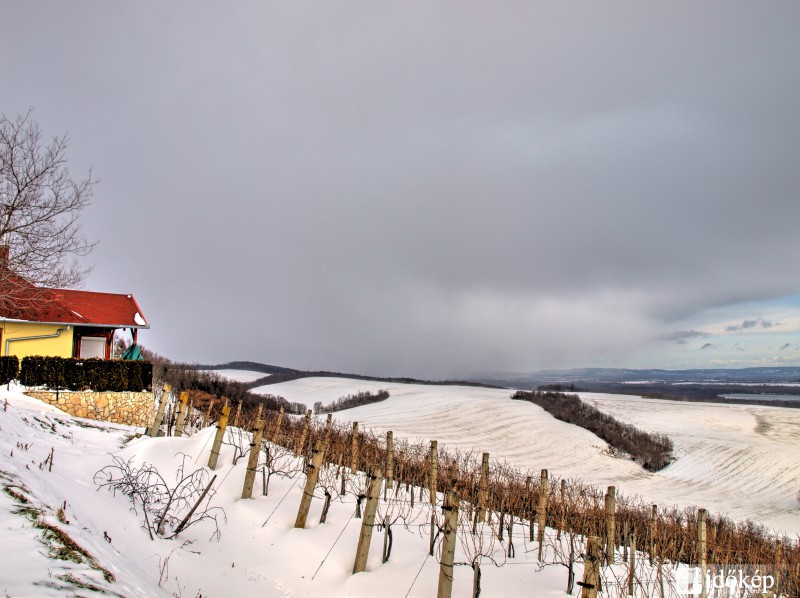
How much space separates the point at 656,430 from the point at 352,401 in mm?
41573

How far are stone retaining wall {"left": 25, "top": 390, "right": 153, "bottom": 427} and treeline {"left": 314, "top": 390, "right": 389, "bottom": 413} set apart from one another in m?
45.9

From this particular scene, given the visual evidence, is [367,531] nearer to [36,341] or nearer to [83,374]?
[83,374]

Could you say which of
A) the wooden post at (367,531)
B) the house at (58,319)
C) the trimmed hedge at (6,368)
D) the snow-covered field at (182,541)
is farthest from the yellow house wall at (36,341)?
the wooden post at (367,531)

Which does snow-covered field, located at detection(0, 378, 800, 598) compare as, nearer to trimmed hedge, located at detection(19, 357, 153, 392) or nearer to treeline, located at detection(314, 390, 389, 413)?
trimmed hedge, located at detection(19, 357, 153, 392)

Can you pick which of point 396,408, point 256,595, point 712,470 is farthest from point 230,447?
point 396,408

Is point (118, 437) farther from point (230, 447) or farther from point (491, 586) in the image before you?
point (491, 586)

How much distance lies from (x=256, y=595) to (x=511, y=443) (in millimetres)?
44660

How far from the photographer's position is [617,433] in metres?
53.7

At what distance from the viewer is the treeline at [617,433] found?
149ft

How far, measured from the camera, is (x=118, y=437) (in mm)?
14000

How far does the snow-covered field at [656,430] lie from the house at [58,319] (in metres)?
28.3

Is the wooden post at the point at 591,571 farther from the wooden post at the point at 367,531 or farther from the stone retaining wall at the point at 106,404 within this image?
the stone retaining wall at the point at 106,404

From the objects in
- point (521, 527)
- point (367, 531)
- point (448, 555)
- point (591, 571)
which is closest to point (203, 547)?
point (367, 531)

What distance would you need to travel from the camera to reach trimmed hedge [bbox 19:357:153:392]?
1833 centimetres
